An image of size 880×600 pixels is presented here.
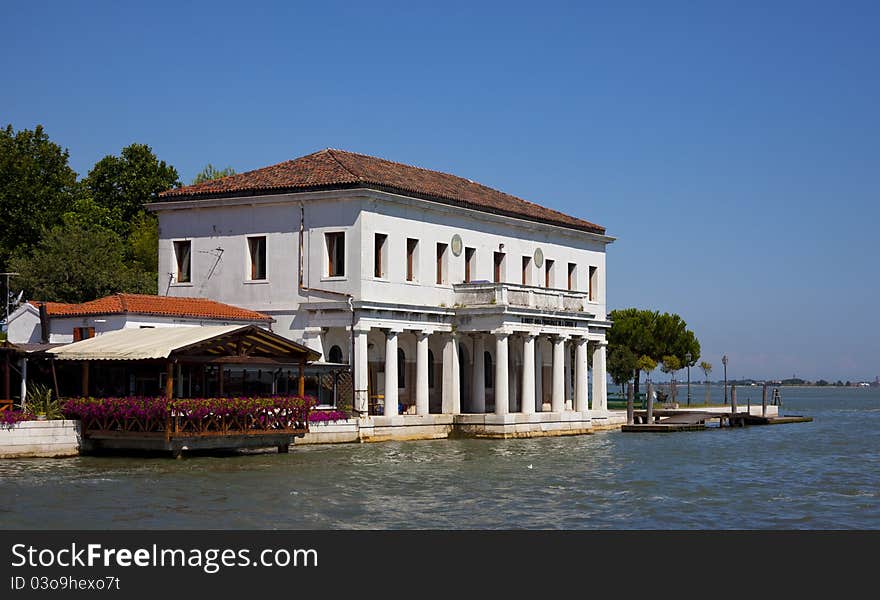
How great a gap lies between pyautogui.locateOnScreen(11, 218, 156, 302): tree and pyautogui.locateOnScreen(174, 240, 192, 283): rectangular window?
935cm

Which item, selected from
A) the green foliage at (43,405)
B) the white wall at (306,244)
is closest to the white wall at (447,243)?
the white wall at (306,244)

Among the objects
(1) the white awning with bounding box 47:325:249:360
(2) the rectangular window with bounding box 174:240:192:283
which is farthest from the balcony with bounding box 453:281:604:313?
(1) the white awning with bounding box 47:325:249:360

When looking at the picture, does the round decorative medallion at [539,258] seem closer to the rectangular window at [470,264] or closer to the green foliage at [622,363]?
the rectangular window at [470,264]

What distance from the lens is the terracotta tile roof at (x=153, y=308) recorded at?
42125 mm

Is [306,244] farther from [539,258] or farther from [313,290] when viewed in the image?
[539,258]

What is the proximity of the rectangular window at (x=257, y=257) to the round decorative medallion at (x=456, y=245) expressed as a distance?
7268mm

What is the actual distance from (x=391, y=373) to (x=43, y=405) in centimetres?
1285

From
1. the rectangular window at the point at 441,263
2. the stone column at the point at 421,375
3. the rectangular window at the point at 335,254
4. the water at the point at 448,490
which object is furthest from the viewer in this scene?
the rectangular window at the point at 441,263

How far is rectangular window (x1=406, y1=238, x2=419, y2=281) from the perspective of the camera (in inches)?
1911

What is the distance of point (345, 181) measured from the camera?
151ft
